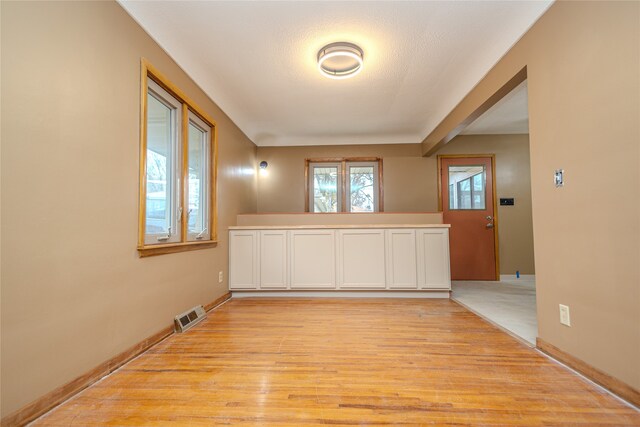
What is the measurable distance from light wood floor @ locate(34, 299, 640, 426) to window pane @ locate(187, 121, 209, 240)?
104cm

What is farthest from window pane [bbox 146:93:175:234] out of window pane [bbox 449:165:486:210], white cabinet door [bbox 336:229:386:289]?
window pane [bbox 449:165:486:210]

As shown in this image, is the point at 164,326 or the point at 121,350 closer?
the point at 121,350

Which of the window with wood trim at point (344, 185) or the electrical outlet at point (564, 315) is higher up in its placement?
the window with wood trim at point (344, 185)

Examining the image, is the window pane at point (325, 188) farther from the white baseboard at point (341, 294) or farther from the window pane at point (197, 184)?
the window pane at point (197, 184)

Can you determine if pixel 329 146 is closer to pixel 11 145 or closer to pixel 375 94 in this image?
pixel 375 94

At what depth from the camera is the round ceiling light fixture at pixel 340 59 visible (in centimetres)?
240

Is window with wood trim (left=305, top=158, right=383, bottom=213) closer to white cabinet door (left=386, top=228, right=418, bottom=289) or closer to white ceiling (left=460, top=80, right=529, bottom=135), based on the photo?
white cabinet door (left=386, top=228, right=418, bottom=289)

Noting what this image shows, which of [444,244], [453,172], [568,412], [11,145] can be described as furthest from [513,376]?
[453,172]

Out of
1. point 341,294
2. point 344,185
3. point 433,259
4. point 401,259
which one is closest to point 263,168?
point 344,185

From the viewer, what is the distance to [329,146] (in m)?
5.00

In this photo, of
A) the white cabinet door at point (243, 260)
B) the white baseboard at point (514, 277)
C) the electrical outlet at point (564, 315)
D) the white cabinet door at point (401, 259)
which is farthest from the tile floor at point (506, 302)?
the white cabinet door at point (243, 260)

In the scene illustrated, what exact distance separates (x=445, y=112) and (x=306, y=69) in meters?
2.01

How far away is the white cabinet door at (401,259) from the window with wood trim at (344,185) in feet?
4.22

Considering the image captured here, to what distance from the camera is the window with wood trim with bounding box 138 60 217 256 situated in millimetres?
2088
